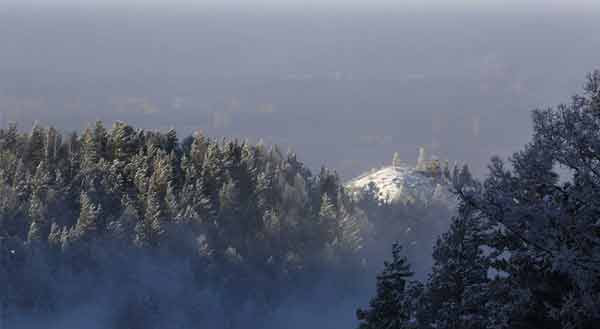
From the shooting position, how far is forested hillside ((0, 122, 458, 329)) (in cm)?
2072

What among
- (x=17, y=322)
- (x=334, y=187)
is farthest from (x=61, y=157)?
(x=334, y=187)

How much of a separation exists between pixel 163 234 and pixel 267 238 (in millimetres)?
4930

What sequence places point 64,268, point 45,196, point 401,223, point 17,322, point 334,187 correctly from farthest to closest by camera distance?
point 401,223 < point 334,187 < point 45,196 < point 64,268 < point 17,322

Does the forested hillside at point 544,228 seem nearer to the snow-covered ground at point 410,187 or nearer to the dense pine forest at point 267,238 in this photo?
the dense pine forest at point 267,238

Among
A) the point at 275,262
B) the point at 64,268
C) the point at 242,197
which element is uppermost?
the point at 242,197

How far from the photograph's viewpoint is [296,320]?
26.0m

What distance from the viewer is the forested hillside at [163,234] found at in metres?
20.7

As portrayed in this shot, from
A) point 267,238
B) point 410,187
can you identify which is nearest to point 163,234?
point 267,238

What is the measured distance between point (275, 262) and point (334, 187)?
26.1 ft

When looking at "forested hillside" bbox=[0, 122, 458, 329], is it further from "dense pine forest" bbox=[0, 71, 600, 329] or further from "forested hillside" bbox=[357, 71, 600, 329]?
"forested hillside" bbox=[357, 71, 600, 329]

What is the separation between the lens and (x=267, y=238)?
91.9 feet

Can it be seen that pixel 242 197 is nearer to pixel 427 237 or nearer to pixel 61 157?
pixel 61 157

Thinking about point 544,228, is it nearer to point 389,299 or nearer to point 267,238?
point 389,299

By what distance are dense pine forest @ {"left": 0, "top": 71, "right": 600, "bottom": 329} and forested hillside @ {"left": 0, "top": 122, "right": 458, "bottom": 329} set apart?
0.05 meters
